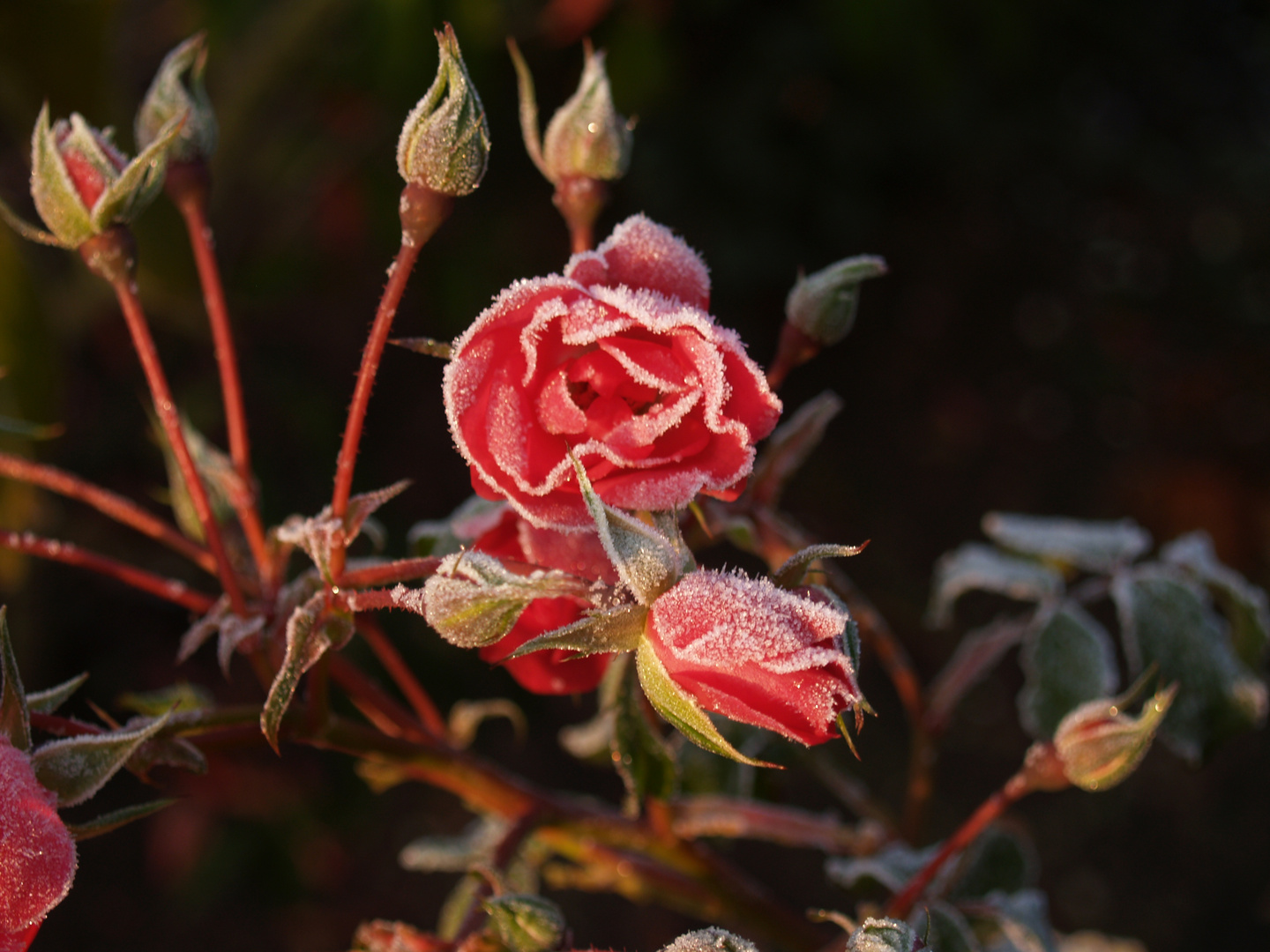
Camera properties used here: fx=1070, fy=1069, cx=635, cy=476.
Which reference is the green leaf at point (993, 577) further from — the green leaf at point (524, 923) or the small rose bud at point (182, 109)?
the small rose bud at point (182, 109)

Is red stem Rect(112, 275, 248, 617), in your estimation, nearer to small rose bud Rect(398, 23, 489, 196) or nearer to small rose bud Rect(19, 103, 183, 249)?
small rose bud Rect(19, 103, 183, 249)

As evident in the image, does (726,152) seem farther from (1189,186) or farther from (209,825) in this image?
(209,825)

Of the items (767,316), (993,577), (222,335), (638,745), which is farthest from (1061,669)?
(767,316)

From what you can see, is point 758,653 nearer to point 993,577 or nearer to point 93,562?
point 93,562

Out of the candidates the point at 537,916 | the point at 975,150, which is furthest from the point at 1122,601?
the point at 975,150

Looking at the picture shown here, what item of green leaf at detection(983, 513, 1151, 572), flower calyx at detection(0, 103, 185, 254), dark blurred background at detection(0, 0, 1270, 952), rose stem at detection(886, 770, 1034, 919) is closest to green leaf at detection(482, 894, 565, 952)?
rose stem at detection(886, 770, 1034, 919)

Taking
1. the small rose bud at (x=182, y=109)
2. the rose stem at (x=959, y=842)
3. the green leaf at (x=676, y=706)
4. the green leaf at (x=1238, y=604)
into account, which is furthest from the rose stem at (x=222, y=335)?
the green leaf at (x=1238, y=604)

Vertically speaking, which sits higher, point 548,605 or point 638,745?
point 548,605
